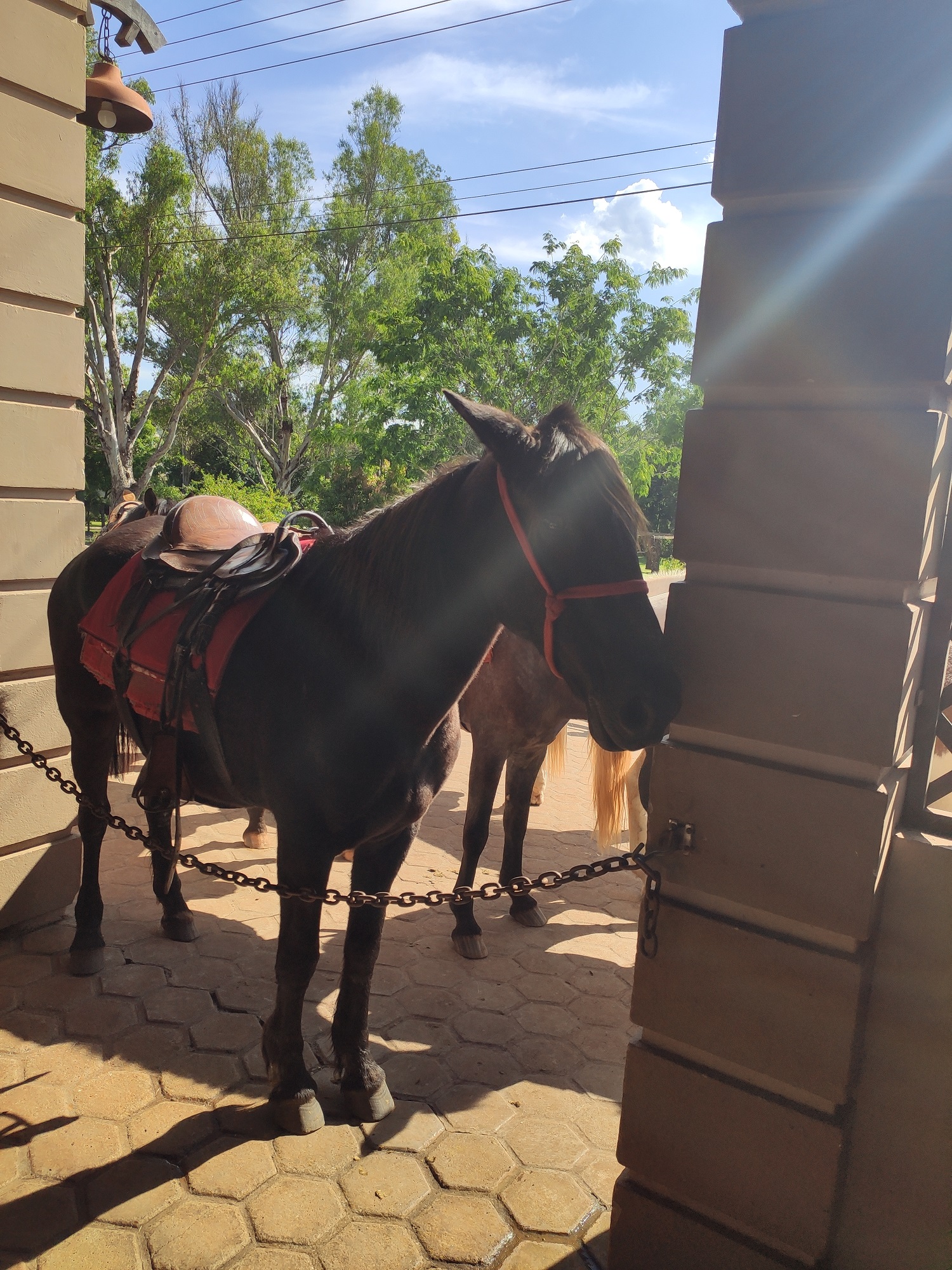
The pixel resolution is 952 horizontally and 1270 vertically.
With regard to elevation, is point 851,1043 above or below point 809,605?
below

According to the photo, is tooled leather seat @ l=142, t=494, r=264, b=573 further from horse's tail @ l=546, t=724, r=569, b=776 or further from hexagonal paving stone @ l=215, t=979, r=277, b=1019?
horse's tail @ l=546, t=724, r=569, b=776

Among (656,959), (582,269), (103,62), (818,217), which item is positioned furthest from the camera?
(582,269)

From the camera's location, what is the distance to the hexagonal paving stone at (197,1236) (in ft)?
6.28

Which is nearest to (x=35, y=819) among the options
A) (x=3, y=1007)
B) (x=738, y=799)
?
(x=3, y=1007)

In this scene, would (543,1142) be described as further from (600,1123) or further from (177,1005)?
(177,1005)

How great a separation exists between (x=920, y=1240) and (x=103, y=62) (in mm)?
6744

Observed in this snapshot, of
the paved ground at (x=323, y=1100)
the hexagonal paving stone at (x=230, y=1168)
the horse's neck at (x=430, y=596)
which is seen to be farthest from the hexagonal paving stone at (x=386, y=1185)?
the horse's neck at (x=430, y=596)

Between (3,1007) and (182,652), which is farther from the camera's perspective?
(3,1007)

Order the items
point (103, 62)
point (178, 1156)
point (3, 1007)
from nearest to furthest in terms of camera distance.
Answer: point (178, 1156)
point (3, 1007)
point (103, 62)

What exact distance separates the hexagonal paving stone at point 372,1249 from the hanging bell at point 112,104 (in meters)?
5.44

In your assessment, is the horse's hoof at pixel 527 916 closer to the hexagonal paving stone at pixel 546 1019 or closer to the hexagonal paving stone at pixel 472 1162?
the hexagonal paving stone at pixel 546 1019

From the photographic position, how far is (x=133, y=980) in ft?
10.4

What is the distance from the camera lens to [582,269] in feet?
42.6

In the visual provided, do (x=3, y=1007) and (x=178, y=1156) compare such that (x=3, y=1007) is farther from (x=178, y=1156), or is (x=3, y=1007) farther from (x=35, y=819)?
(x=178, y=1156)
